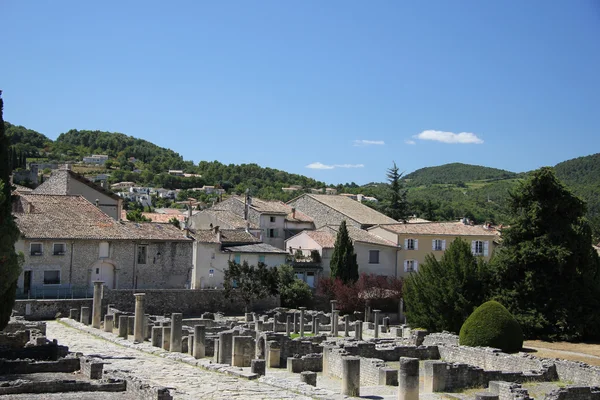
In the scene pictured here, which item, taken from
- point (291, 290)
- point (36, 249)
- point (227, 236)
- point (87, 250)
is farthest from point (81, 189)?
point (291, 290)

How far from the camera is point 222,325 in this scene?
4131cm

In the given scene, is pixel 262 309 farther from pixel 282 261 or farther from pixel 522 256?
pixel 522 256

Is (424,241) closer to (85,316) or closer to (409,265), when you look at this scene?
(409,265)

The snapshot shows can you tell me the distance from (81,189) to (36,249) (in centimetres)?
1411

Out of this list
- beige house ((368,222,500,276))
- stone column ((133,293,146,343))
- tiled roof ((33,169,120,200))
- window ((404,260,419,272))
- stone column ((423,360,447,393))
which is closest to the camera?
stone column ((423,360,447,393))

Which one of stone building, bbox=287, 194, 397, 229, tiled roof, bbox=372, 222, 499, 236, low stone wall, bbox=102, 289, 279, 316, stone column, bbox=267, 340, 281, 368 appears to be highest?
stone building, bbox=287, 194, 397, 229

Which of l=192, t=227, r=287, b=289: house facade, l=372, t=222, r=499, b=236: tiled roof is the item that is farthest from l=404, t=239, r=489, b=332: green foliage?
l=372, t=222, r=499, b=236: tiled roof

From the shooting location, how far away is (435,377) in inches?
1047

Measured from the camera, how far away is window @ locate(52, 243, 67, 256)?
1869 inches

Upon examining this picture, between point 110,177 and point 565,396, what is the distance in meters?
148

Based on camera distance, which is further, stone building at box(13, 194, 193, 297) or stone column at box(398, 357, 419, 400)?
stone building at box(13, 194, 193, 297)

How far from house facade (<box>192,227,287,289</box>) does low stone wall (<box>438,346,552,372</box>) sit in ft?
76.9

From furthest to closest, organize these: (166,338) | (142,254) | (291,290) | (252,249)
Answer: (252,249) < (291,290) < (142,254) < (166,338)

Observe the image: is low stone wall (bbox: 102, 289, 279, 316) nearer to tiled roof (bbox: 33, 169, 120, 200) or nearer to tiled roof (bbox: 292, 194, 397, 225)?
tiled roof (bbox: 33, 169, 120, 200)
